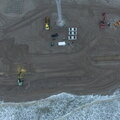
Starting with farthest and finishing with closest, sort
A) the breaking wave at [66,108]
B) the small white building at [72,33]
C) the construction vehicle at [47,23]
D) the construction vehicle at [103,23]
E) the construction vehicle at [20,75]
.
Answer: the construction vehicle at [103,23] < the construction vehicle at [47,23] < the small white building at [72,33] < the construction vehicle at [20,75] < the breaking wave at [66,108]

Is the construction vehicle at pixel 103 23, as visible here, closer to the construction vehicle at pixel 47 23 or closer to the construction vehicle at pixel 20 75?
the construction vehicle at pixel 47 23

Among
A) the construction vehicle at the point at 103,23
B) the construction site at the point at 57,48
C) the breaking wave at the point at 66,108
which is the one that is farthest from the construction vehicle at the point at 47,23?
the breaking wave at the point at 66,108

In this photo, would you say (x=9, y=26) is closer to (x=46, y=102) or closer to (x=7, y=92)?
(x=7, y=92)

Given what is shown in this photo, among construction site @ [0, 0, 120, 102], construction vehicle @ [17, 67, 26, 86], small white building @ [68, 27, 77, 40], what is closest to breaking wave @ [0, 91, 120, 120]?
construction site @ [0, 0, 120, 102]

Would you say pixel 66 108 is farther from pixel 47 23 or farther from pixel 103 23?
pixel 103 23

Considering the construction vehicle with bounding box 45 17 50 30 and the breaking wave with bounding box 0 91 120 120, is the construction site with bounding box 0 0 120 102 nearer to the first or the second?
the construction vehicle with bounding box 45 17 50 30

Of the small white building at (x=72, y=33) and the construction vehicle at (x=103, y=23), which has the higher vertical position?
the construction vehicle at (x=103, y=23)

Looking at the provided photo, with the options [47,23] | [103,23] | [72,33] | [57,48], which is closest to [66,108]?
[57,48]
